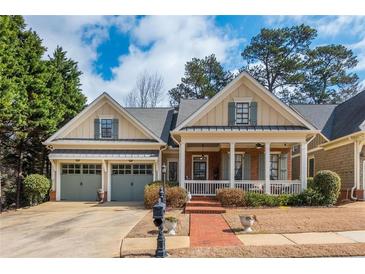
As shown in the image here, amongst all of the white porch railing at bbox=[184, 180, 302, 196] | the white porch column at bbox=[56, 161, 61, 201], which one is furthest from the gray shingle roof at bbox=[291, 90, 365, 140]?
the white porch column at bbox=[56, 161, 61, 201]

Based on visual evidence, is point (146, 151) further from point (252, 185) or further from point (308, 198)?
point (308, 198)

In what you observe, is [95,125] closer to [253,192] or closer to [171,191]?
[171,191]

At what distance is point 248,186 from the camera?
16766mm

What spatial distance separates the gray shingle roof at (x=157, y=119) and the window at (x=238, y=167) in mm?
3916

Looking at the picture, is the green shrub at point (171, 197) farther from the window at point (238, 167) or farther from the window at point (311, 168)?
the window at point (311, 168)

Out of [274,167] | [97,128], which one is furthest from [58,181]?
[274,167]

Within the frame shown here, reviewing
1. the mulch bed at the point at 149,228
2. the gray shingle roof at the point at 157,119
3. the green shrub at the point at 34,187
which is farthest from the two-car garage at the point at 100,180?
the mulch bed at the point at 149,228

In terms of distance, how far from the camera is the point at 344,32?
13.0 metres

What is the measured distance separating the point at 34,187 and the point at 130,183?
4.68m

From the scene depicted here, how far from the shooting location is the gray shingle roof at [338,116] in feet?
57.1

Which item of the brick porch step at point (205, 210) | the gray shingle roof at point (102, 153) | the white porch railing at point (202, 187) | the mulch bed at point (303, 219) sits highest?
the gray shingle roof at point (102, 153)

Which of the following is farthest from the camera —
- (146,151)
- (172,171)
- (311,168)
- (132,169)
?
(311,168)

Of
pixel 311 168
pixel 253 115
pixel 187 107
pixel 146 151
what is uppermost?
pixel 187 107

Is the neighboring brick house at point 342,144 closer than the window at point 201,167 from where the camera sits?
Yes
